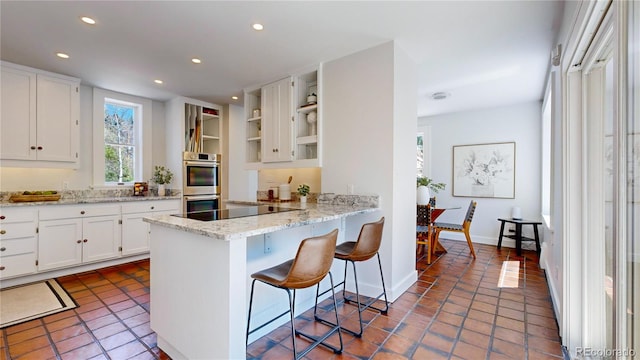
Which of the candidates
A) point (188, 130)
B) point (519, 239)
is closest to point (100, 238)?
point (188, 130)

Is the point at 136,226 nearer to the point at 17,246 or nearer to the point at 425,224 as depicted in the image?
the point at 17,246

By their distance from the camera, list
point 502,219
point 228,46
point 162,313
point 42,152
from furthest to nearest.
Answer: point 502,219 < point 42,152 < point 228,46 < point 162,313

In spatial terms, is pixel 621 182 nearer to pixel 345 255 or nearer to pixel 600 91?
pixel 600 91

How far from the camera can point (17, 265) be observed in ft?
10.1

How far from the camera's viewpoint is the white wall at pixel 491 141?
4.78 m

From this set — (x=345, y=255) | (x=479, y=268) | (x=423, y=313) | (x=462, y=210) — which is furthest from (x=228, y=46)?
(x=462, y=210)

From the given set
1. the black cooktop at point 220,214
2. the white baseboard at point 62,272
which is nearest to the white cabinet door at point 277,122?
the black cooktop at point 220,214

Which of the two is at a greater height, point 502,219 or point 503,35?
point 503,35

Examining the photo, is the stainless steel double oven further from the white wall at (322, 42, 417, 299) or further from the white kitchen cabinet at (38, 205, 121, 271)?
the white wall at (322, 42, 417, 299)

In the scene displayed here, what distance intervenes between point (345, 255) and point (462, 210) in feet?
13.6

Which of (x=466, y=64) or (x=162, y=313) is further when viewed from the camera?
(x=466, y=64)

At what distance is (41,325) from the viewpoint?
2.27 meters

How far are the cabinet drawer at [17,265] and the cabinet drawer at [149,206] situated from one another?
40.3 inches

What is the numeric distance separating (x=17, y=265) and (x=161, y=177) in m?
1.95
